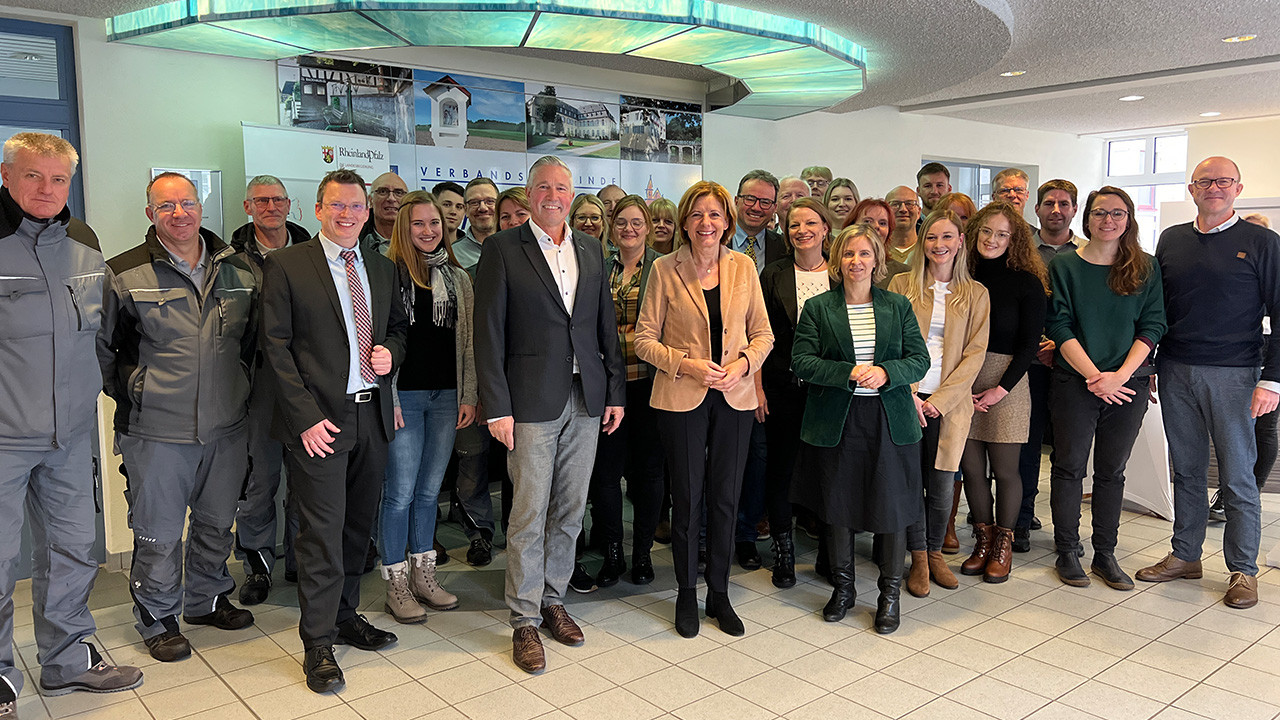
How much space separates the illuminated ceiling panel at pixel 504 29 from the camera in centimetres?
450

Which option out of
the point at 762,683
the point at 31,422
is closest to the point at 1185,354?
the point at 762,683

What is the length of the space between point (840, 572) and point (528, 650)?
1.44m

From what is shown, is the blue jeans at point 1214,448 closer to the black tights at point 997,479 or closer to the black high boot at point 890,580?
the black tights at point 997,479

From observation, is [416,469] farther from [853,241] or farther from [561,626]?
[853,241]

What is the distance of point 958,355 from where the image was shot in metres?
4.11

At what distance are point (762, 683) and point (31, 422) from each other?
2.73 m

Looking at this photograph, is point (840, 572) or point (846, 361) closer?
point (846, 361)

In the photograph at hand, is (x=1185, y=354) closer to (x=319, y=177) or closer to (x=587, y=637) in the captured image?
(x=587, y=637)

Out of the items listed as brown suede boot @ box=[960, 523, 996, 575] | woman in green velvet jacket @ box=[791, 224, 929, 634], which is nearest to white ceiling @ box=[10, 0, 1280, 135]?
woman in green velvet jacket @ box=[791, 224, 929, 634]

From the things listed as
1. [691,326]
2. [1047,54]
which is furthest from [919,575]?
[1047,54]

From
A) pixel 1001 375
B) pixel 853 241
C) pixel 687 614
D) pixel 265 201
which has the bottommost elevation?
pixel 687 614

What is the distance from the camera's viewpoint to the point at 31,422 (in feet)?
9.77

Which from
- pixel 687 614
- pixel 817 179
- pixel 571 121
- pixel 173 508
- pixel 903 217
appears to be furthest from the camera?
pixel 571 121

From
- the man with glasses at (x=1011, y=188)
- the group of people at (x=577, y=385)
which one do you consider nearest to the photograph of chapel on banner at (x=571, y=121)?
the group of people at (x=577, y=385)
